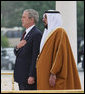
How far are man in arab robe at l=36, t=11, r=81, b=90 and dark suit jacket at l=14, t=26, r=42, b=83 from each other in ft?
1.36

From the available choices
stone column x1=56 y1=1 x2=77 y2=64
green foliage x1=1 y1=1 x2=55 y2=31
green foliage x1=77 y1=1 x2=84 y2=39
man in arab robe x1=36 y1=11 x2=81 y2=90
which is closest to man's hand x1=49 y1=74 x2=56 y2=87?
man in arab robe x1=36 y1=11 x2=81 y2=90

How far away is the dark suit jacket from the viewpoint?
667 centimetres

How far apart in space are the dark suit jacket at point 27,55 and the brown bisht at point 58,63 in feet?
1.69

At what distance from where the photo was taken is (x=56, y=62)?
5.88 m

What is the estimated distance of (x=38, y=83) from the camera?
243 inches

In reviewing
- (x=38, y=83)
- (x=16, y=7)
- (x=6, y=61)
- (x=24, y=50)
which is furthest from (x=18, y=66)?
(x=16, y=7)

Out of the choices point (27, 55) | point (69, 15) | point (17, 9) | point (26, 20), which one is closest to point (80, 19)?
point (17, 9)

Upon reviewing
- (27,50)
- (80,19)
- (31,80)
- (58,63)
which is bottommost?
(31,80)

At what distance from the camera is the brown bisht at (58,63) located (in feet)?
19.3

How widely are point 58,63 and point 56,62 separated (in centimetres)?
3

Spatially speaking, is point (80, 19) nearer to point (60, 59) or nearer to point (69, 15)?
point (69, 15)

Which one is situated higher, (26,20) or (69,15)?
(69,15)

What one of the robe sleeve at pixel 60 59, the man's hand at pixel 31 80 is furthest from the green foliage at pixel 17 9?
the robe sleeve at pixel 60 59

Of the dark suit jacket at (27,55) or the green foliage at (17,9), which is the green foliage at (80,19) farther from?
the dark suit jacket at (27,55)
